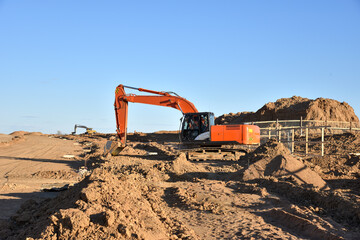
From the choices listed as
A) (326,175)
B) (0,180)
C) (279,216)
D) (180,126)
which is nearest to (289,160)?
(326,175)

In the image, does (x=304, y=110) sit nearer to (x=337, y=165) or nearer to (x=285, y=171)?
(x=337, y=165)

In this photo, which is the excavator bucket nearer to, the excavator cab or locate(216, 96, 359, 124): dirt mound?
the excavator cab

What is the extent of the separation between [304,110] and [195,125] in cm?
2911

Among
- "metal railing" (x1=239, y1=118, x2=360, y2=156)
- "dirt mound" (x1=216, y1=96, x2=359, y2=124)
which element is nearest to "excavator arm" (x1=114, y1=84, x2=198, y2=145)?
"metal railing" (x1=239, y1=118, x2=360, y2=156)

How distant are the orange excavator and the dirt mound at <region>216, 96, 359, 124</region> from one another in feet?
90.2

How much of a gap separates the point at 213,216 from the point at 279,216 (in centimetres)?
131

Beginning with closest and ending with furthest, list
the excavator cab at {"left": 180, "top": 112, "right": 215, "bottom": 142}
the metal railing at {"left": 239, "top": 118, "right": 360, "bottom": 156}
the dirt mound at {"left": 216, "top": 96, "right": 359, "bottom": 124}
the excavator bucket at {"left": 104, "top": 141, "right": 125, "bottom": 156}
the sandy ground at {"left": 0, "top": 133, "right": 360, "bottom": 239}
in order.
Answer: the sandy ground at {"left": 0, "top": 133, "right": 360, "bottom": 239}, the excavator bucket at {"left": 104, "top": 141, "right": 125, "bottom": 156}, the excavator cab at {"left": 180, "top": 112, "right": 215, "bottom": 142}, the metal railing at {"left": 239, "top": 118, "right": 360, "bottom": 156}, the dirt mound at {"left": 216, "top": 96, "right": 359, "bottom": 124}

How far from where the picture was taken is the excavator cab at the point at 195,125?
55.6ft

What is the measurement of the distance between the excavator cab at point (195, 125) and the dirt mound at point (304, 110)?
2810 cm

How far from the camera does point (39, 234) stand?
16.3ft

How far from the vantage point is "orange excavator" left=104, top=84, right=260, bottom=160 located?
16094mm

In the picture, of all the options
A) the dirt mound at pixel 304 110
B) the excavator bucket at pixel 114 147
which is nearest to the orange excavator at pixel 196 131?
the excavator bucket at pixel 114 147

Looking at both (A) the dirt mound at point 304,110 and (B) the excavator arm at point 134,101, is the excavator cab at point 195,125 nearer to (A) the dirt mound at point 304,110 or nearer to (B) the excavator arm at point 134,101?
(B) the excavator arm at point 134,101

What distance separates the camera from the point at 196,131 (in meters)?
17.2
